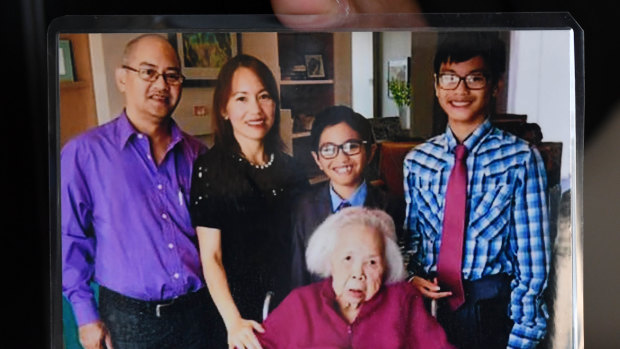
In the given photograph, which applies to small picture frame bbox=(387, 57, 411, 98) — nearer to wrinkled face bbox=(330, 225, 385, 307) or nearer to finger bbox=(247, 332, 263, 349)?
wrinkled face bbox=(330, 225, 385, 307)

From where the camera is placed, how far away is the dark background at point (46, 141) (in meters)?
0.49

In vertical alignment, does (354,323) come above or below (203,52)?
below

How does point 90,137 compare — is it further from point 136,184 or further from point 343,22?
point 343,22

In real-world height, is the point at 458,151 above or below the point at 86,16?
below

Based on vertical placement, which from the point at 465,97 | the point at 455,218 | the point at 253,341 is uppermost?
the point at 465,97

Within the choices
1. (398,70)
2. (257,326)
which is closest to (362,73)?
(398,70)

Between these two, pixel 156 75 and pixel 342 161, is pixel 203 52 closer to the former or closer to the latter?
pixel 156 75

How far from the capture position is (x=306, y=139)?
46cm

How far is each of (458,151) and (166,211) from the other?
10.1 inches

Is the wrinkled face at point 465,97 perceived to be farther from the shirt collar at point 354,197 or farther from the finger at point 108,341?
the finger at point 108,341

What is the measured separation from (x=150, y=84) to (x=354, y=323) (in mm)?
274

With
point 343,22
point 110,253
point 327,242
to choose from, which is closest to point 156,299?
point 110,253

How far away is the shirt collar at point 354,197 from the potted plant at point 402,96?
0.07 meters

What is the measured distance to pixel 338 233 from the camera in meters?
0.47
